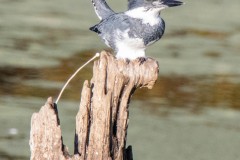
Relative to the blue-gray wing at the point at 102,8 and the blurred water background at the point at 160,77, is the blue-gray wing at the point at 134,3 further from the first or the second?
the blurred water background at the point at 160,77

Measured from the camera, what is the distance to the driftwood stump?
3.90 m

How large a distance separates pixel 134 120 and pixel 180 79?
123 centimetres

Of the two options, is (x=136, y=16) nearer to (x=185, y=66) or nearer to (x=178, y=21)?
(x=185, y=66)

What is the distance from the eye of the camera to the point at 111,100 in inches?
155

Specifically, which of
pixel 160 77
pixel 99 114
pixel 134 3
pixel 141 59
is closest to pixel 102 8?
pixel 134 3

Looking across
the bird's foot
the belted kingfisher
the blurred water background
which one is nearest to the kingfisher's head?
the belted kingfisher

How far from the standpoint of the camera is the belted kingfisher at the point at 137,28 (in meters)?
4.12

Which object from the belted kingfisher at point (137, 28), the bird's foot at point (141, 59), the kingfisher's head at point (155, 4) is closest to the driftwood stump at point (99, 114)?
the bird's foot at point (141, 59)

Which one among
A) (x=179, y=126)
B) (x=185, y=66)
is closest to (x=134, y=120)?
(x=179, y=126)

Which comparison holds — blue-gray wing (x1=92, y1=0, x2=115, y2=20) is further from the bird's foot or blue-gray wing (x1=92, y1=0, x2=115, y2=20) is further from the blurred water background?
the blurred water background

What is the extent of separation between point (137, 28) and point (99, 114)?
1.51 ft

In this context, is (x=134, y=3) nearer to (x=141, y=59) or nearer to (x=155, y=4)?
(x=155, y=4)

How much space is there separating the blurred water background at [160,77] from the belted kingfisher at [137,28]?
255 cm

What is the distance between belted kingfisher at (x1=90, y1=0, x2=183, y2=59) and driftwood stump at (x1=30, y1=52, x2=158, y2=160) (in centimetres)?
14
